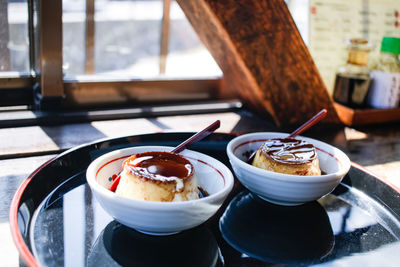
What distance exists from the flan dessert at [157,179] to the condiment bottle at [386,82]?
3.17ft

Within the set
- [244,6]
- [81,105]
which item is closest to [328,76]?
[244,6]

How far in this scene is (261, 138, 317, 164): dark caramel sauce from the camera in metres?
0.73

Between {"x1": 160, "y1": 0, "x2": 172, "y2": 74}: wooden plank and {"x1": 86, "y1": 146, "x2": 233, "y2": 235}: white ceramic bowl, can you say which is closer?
{"x1": 86, "y1": 146, "x2": 233, "y2": 235}: white ceramic bowl

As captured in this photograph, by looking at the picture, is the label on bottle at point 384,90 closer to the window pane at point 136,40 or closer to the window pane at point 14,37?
the window pane at point 14,37

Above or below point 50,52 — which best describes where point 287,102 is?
below

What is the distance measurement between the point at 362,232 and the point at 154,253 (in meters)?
0.37

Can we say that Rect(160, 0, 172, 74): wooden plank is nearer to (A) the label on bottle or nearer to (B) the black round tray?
(A) the label on bottle

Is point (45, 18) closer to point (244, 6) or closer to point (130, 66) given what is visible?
point (244, 6)

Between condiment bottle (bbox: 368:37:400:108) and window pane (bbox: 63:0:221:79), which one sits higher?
condiment bottle (bbox: 368:37:400:108)

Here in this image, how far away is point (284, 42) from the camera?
1143mm

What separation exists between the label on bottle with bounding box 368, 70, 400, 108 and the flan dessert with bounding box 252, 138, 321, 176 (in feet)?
2.30

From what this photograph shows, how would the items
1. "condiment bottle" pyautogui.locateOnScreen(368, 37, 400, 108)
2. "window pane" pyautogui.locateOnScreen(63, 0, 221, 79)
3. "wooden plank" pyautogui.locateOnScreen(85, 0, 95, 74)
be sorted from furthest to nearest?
"window pane" pyautogui.locateOnScreen(63, 0, 221, 79) → "wooden plank" pyautogui.locateOnScreen(85, 0, 95, 74) → "condiment bottle" pyautogui.locateOnScreen(368, 37, 400, 108)

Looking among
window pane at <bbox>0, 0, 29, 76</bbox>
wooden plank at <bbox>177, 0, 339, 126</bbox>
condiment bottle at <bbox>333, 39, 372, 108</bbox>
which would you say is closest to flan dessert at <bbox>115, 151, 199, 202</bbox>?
wooden plank at <bbox>177, 0, 339, 126</bbox>

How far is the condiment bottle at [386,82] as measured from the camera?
132cm
